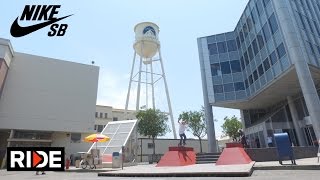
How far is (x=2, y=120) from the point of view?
29.1 metres

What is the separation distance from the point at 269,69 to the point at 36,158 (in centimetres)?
2877

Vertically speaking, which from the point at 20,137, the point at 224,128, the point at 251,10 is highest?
the point at 251,10

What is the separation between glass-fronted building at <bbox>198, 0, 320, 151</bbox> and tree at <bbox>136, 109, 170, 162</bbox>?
11.4 meters

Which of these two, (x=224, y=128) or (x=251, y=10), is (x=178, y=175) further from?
(x=224, y=128)

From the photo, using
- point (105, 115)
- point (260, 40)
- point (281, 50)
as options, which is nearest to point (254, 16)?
point (260, 40)

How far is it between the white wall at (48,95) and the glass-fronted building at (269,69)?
17.0 m

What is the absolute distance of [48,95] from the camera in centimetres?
3300

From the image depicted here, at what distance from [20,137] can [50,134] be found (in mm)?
3596

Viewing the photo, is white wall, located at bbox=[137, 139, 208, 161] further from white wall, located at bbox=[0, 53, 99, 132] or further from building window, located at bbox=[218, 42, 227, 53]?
building window, located at bbox=[218, 42, 227, 53]

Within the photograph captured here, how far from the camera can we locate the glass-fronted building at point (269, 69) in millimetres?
23922

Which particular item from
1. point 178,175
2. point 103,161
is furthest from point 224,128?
point 178,175

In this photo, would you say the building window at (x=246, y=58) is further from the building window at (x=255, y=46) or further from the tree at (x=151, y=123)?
the tree at (x=151, y=123)

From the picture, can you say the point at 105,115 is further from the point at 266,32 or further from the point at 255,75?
the point at 266,32

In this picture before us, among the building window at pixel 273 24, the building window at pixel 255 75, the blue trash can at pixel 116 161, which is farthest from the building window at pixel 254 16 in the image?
the blue trash can at pixel 116 161
